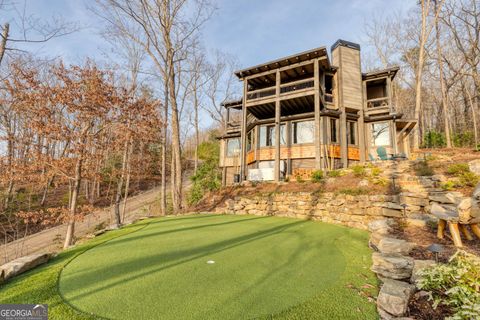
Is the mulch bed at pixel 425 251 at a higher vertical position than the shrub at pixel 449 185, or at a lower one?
lower

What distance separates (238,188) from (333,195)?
4.83 meters

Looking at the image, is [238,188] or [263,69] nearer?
[238,188]

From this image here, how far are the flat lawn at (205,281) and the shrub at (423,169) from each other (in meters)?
4.23

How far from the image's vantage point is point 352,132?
42.9 feet

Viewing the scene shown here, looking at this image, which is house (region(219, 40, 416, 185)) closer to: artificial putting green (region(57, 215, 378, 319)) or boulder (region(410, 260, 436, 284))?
artificial putting green (region(57, 215, 378, 319))

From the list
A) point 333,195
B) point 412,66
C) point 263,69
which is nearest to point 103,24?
point 263,69

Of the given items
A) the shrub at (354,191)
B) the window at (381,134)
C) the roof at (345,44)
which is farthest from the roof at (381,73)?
the shrub at (354,191)

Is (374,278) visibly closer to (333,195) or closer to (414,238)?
(414,238)

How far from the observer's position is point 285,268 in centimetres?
342

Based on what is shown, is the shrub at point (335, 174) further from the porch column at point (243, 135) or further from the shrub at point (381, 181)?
the porch column at point (243, 135)

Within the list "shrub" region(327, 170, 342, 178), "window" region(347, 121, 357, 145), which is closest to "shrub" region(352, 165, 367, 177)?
"shrub" region(327, 170, 342, 178)

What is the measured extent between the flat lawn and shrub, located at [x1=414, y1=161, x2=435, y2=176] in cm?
423

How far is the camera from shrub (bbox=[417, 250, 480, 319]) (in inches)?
76.5

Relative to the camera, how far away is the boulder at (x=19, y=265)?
10.5 feet
